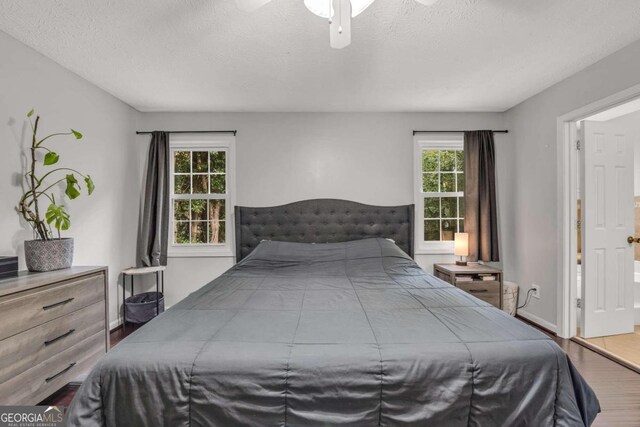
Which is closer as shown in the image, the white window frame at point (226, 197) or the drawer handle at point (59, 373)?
the drawer handle at point (59, 373)

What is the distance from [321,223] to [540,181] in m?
2.37

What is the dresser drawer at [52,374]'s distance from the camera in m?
1.68

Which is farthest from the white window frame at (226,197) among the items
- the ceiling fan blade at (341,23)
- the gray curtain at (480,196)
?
the gray curtain at (480,196)

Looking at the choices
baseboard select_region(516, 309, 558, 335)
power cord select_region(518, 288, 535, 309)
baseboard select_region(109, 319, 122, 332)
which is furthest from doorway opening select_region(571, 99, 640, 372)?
baseboard select_region(109, 319, 122, 332)

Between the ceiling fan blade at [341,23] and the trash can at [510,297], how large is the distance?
120 inches

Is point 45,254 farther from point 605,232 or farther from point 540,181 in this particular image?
point 605,232

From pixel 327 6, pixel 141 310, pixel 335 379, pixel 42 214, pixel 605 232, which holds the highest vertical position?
pixel 327 6

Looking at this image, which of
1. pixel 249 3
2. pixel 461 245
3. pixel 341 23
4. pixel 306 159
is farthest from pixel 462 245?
pixel 249 3

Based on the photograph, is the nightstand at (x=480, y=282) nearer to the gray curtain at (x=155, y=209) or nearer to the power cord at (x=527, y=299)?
the power cord at (x=527, y=299)

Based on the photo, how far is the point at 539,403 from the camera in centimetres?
121

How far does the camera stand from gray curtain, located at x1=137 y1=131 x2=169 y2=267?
3590mm

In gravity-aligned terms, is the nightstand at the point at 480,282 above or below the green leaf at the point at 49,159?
below

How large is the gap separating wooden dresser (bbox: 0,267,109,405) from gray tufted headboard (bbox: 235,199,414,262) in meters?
1.54

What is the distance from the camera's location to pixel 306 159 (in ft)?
12.3
